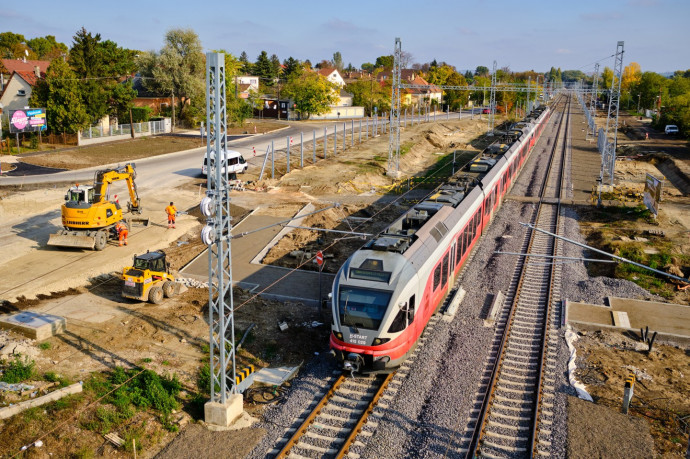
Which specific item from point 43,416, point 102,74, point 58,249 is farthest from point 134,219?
point 102,74

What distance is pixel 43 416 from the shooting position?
44.9 feet

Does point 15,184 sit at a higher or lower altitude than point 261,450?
higher

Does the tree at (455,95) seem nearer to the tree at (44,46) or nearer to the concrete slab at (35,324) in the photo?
the tree at (44,46)

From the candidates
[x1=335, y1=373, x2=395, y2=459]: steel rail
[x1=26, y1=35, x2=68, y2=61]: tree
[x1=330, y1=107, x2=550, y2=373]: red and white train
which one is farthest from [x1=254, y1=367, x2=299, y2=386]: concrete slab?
[x1=26, y1=35, x2=68, y2=61]: tree

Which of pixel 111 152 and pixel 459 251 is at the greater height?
pixel 111 152

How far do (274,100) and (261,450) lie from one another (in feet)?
289

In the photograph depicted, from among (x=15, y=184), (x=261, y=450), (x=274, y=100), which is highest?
(x=274, y=100)

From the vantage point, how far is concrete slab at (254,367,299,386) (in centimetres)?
1606

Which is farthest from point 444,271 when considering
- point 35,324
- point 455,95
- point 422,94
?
point 422,94

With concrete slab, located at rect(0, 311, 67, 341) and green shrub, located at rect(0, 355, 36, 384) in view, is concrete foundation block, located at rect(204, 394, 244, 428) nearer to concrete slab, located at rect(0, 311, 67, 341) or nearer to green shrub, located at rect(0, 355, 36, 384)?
green shrub, located at rect(0, 355, 36, 384)

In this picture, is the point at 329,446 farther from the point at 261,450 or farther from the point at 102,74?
the point at 102,74

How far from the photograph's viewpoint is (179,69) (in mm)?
70625

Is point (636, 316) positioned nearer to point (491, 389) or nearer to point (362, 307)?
point (491, 389)

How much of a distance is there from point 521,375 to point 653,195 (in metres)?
22.2
